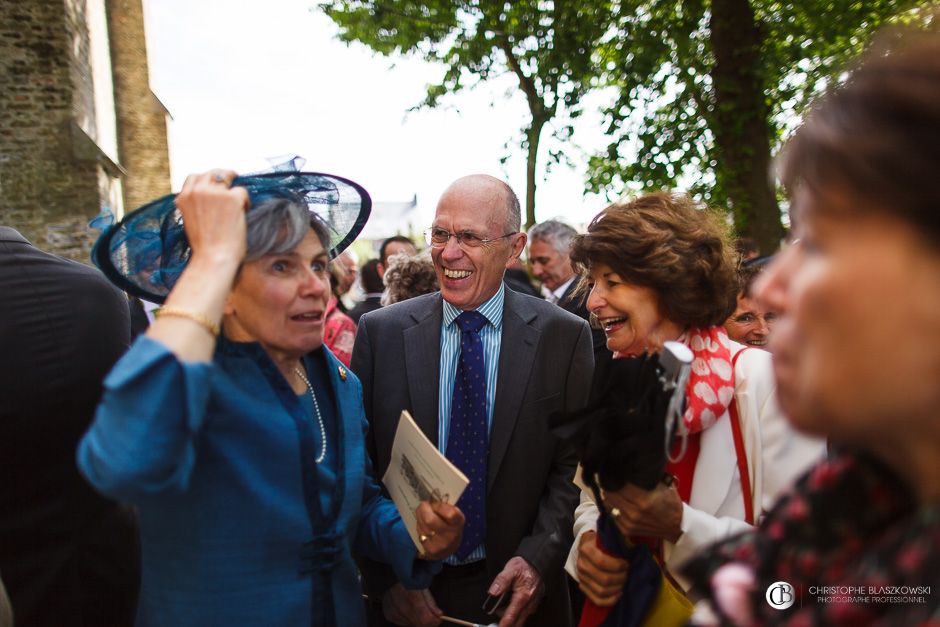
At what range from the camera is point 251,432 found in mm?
1680

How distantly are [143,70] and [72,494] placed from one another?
16.5 metres

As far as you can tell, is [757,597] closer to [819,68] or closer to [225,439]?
[225,439]

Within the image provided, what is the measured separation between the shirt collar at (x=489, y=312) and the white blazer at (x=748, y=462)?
1.04 metres

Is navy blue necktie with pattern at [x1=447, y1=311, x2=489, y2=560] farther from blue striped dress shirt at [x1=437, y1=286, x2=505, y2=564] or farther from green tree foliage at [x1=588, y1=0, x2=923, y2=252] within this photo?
green tree foliage at [x1=588, y1=0, x2=923, y2=252]

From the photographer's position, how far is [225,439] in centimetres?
165

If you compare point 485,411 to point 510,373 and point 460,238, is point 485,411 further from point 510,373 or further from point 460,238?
point 460,238

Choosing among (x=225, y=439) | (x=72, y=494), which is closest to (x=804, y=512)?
(x=225, y=439)

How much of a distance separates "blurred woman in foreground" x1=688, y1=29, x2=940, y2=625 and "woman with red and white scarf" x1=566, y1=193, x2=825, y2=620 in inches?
25.8

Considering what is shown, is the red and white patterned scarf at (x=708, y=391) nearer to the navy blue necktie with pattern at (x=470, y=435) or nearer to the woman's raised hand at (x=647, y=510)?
the woman's raised hand at (x=647, y=510)

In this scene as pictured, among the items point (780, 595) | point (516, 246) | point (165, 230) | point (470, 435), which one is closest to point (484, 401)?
point (470, 435)

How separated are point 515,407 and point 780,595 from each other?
5.31 feet

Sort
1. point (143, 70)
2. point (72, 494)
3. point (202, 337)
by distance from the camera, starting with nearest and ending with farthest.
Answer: point (202, 337)
point (72, 494)
point (143, 70)

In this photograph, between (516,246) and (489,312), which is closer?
(489,312)

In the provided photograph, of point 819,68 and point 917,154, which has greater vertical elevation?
point 819,68
